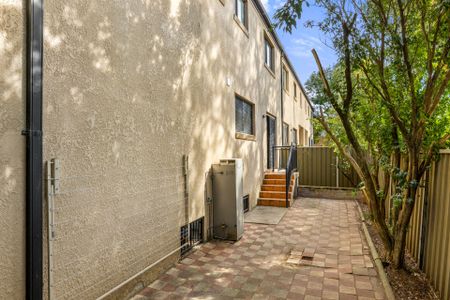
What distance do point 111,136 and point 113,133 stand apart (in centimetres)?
5

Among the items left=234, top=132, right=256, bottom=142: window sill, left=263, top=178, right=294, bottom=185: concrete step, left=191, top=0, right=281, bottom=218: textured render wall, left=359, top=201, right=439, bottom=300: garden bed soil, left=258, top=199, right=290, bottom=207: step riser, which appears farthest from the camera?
left=263, top=178, right=294, bottom=185: concrete step

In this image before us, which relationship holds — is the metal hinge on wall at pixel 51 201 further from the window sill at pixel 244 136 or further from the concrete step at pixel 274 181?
the concrete step at pixel 274 181

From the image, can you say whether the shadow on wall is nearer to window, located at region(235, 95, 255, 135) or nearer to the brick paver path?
the brick paver path

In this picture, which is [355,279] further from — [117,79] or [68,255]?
[117,79]

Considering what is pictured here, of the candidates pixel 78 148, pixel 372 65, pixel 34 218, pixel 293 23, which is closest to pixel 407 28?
pixel 372 65

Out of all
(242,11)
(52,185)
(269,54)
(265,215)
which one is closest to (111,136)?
(52,185)

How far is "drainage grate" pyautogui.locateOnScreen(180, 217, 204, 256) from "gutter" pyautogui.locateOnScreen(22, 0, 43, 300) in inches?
94.8

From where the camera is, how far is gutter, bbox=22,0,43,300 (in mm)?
2227

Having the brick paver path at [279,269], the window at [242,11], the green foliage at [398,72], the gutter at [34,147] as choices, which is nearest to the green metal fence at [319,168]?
the brick paver path at [279,269]

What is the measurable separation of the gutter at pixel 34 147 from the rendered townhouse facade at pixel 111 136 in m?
0.04

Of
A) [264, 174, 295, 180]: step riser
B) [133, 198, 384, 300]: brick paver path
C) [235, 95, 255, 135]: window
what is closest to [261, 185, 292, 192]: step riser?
[264, 174, 295, 180]: step riser

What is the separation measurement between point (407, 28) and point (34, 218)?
4.59 m

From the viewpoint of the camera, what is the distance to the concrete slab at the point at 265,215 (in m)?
6.93

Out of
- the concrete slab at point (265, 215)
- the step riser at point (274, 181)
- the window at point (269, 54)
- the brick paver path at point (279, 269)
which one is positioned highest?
the window at point (269, 54)
